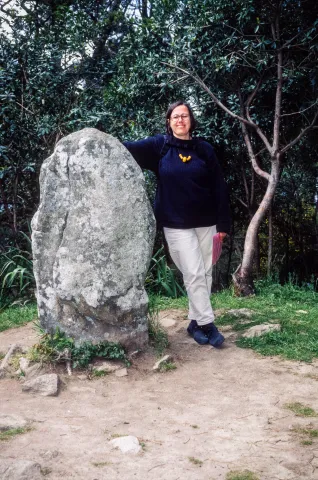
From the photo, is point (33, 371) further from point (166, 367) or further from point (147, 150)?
point (147, 150)

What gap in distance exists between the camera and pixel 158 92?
26.3 ft

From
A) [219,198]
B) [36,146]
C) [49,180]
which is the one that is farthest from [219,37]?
[49,180]

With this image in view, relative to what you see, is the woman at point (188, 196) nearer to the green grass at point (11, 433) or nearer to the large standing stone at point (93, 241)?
the large standing stone at point (93, 241)

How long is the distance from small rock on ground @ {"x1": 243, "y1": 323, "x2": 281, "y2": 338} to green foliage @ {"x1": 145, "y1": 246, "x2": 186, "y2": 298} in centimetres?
224

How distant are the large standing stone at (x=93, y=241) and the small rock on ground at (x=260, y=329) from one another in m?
1.14

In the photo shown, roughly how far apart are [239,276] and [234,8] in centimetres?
342

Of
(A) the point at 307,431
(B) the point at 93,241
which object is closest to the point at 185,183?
(B) the point at 93,241

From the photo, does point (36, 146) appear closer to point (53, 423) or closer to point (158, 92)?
point (158, 92)

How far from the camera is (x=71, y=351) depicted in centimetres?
442

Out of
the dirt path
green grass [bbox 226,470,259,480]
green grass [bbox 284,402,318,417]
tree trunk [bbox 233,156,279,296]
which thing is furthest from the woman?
tree trunk [bbox 233,156,279,296]

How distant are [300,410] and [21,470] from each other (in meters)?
1.85

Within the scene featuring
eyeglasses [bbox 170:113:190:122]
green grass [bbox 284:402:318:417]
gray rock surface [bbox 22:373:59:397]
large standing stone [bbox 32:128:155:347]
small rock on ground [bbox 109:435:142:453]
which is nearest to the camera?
small rock on ground [bbox 109:435:142:453]

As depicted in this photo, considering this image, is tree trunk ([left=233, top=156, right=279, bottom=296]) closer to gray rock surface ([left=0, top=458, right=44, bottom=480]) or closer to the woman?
the woman

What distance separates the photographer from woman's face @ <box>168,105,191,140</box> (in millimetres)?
4715
